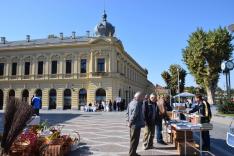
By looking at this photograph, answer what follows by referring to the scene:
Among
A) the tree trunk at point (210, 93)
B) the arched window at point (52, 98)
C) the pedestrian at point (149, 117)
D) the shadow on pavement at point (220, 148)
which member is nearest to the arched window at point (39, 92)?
the arched window at point (52, 98)

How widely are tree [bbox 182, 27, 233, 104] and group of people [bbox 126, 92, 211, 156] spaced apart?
3698 centimetres

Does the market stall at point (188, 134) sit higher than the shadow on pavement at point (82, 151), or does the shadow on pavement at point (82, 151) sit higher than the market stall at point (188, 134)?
the market stall at point (188, 134)

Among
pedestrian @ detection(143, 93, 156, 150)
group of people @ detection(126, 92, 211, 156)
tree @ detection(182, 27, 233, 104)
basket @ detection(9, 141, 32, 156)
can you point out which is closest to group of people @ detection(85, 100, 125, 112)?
tree @ detection(182, 27, 233, 104)

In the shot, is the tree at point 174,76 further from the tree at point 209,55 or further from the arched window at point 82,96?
the arched window at point 82,96

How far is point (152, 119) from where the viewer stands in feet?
35.1

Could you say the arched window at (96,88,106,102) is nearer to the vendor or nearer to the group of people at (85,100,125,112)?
the group of people at (85,100,125,112)

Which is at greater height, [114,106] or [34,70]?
[34,70]

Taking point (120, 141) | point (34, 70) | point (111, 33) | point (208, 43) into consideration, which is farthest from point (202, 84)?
point (120, 141)

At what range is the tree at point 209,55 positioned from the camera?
152 feet

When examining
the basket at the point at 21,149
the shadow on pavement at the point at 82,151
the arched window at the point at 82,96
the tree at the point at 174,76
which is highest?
the tree at the point at 174,76

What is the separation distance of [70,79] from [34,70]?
22.7ft

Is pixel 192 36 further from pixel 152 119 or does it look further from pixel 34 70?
pixel 152 119

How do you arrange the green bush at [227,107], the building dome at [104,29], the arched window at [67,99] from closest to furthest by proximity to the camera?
the green bush at [227,107] → the arched window at [67,99] → the building dome at [104,29]

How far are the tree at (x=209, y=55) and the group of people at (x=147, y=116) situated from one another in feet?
121
